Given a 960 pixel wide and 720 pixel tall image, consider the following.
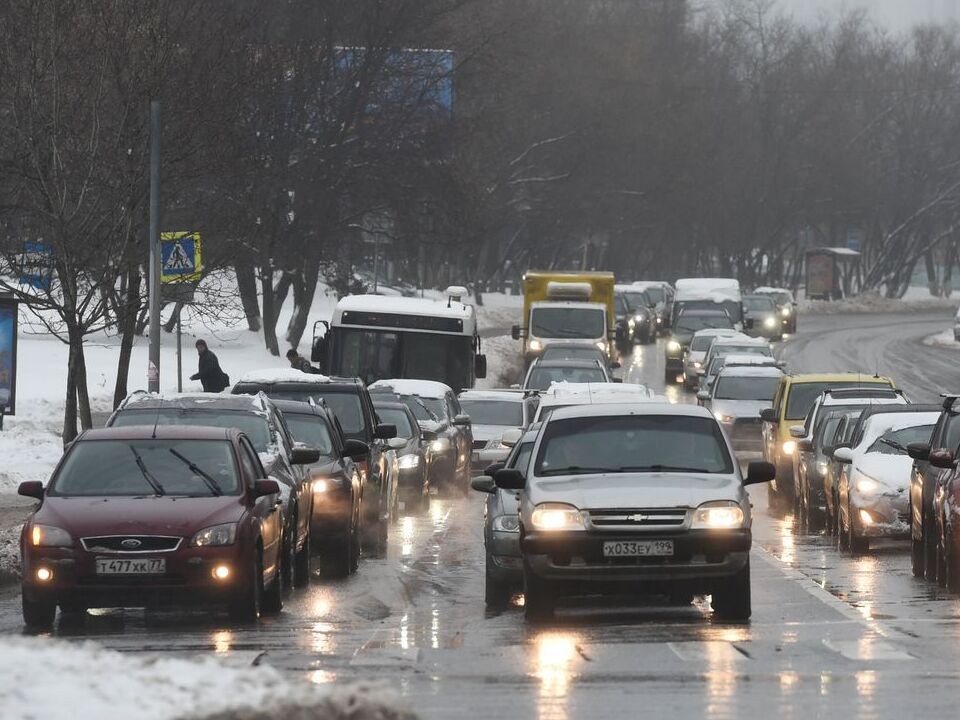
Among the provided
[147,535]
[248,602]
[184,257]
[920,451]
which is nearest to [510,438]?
[920,451]

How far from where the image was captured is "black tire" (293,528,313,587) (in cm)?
1777

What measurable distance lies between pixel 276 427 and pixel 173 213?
18.2 metres

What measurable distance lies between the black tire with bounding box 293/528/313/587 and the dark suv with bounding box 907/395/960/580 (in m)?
5.10

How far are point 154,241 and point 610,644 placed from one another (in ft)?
56.7

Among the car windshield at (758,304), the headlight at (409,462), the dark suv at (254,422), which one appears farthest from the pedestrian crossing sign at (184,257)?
the car windshield at (758,304)

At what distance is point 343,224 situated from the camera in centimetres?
5338

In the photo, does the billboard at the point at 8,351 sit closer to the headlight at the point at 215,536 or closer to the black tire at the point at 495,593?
the black tire at the point at 495,593

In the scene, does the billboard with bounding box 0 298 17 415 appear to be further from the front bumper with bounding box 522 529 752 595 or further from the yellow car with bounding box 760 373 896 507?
the front bumper with bounding box 522 529 752 595

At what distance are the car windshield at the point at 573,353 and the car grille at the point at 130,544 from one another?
32.9 m

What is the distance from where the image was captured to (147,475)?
49.8 ft

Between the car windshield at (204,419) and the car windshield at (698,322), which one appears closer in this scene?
the car windshield at (204,419)

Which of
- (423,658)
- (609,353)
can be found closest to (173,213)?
(609,353)

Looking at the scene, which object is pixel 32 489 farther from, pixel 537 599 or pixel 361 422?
pixel 361 422

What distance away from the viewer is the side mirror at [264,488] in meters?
15.1
